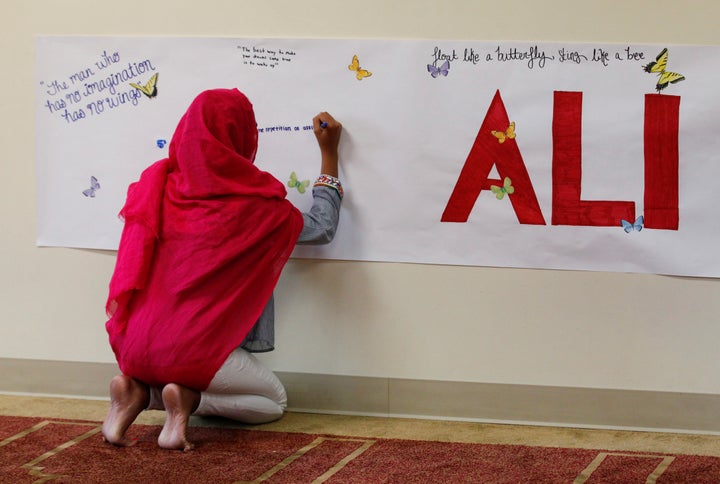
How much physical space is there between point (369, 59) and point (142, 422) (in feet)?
3.71

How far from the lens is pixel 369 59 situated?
233 centimetres

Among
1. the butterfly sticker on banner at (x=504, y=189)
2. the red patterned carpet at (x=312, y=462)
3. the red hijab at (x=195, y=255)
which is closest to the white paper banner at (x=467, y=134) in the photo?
the butterfly sticker on banner at (x=504, y=189)

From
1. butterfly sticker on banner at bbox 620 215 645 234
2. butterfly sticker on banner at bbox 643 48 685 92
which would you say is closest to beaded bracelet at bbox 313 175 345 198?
butterfly sticker on banner at bbox 620 215 645 234

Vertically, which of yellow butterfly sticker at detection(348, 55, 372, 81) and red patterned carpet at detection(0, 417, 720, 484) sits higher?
yellow butterfly sticker at detection(348, 55, 372, 81)

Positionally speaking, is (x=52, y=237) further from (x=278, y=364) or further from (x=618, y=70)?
(x=618, y=70)

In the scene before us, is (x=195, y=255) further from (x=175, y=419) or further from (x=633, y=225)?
(x=633, y=225)

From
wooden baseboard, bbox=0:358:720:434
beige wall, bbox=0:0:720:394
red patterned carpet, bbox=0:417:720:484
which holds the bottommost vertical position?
red patterned carpet, bbox=0:417:720:484

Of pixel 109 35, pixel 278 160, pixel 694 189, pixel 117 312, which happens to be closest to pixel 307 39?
pixel 278 160

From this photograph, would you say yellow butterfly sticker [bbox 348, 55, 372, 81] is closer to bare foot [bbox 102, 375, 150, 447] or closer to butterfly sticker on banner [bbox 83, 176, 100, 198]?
butterfly sticker on banner [bbox 83, 176, 100, 198]

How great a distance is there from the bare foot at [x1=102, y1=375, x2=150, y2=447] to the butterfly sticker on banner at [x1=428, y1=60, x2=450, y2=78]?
1.09 metres

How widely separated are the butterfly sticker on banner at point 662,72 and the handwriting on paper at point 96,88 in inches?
52.1

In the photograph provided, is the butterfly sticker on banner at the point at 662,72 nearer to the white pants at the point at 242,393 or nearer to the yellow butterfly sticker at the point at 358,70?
the yellow butterfly sticker at the point at 358,70

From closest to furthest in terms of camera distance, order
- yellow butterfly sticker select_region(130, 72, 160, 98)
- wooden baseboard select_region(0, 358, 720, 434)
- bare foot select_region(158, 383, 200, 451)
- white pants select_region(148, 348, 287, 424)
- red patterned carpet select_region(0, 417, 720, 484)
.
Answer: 1. red patterned carpet select_region(0, 417, 720, 484)
2. bare foot select_region(158, 383, 200, 451)
3. white pants select_region(148, 348, 287, 424)
4. wooden baseboard select_region(0, 358, 720, 434)
5. yellow butterfly sticker select_region(130, 72, 160, 98)

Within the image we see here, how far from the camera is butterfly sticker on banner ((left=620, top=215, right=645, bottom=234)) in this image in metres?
2.26
